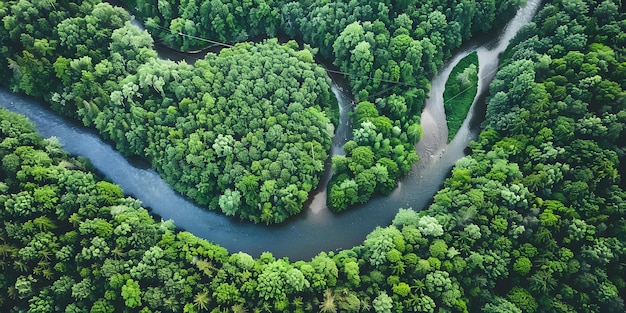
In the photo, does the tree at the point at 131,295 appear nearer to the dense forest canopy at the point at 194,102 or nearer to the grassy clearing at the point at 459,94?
the dense forest canopy at the point at 194,102

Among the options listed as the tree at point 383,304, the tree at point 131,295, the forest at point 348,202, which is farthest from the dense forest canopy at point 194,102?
the tree at point 383,304

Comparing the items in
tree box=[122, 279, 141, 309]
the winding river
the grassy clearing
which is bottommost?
tree box=[122, 279, 141, 309]

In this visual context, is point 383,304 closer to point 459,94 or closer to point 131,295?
point 131,295

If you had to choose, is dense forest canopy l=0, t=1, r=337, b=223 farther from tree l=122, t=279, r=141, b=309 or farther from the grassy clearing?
the grassy clearing

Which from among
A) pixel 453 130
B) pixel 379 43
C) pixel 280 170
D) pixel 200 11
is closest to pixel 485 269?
pixel 453 130

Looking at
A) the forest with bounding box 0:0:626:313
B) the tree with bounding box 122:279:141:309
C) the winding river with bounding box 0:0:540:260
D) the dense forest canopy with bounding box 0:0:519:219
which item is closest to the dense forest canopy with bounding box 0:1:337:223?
the dense forest canopy with bounding box 0:0:519:219

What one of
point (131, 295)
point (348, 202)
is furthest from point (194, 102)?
point (131, 295)
